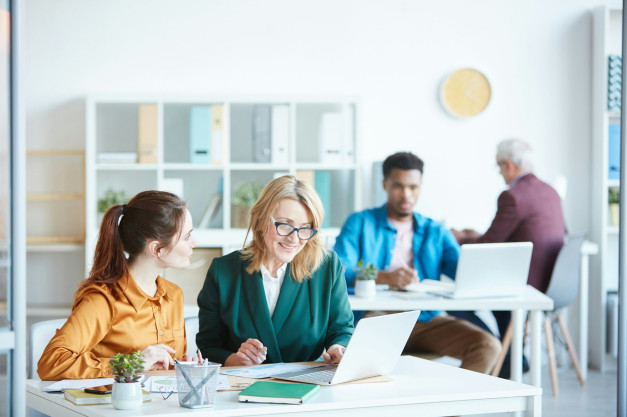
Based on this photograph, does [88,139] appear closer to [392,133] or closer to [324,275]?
[392,133]

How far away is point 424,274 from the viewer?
3779mm

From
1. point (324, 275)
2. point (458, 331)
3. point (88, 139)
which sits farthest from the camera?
point (88, 139)

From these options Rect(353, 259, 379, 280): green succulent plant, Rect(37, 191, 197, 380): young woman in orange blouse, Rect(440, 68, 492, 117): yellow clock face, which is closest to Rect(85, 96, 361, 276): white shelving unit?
Rect(440, 68, 492, 117): yellow clock face

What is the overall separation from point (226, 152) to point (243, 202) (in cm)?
31

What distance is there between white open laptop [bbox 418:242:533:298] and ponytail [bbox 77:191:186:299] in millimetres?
1330

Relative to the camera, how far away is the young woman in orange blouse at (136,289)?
6.88 ft

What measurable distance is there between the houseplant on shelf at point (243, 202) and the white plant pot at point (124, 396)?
3141mm

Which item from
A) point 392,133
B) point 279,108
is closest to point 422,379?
point 279,108

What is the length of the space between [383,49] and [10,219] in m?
3.87

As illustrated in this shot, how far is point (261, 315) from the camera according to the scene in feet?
7.96

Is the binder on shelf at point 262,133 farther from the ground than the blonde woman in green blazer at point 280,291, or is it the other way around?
the binder on shelf at point 262,133

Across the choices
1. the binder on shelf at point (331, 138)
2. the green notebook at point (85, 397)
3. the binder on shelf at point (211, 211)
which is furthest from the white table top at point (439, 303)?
the binder on shelf at point (211, 211)

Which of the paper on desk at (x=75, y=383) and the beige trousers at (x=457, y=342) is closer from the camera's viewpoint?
the paper on desk at (x=75, y=383)

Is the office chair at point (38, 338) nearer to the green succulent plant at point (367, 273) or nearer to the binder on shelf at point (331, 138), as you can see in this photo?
the green succulent plant at point (367, 273)
